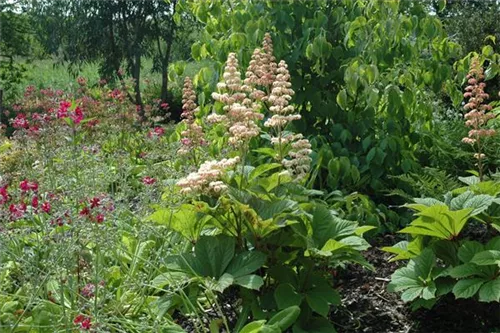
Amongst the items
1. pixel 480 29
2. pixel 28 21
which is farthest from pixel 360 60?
pixel 28 21

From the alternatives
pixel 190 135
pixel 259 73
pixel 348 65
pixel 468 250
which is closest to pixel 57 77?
pixel 190 135

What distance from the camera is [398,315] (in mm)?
2787

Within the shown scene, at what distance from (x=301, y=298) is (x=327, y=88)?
1949 millimetres

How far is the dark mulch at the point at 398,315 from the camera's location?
8.71ft

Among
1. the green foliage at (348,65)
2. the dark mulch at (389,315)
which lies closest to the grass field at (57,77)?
the green foliage at (348,65)

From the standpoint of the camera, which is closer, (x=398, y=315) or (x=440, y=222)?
(x=440, y=222)

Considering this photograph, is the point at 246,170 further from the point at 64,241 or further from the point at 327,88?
the point at 327,88

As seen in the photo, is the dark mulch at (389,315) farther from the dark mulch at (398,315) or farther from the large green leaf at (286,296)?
the large green leaf at (286,296)

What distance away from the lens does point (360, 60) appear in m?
3.50

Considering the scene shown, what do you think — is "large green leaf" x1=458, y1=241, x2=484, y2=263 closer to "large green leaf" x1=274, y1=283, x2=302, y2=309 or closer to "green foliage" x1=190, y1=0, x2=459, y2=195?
"large green leaf" x1=274, y1=283, x2=302, y2=309

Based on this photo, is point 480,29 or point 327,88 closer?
point 327,88

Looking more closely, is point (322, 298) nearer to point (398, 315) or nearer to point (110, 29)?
point (398, 315)

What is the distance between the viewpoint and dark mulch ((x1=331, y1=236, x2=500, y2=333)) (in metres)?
2.66

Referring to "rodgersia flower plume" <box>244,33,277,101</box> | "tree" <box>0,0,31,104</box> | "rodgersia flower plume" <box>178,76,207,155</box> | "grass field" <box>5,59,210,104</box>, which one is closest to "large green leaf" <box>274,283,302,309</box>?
"rodgersia flower plume" <box>244,33,277,101</box>
